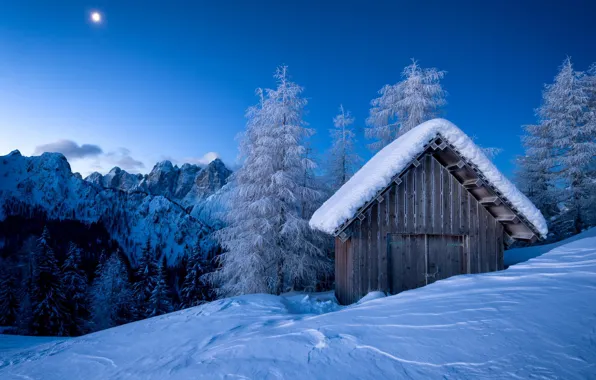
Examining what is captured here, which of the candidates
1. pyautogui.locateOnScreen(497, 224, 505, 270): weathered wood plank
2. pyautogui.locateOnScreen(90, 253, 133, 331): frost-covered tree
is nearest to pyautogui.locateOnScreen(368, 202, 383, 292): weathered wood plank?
pyautogui.locateOnScreen(497, 224, 505, 270): weathered wood plank

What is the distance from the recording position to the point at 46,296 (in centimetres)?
1881

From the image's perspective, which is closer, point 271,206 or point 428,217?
point 428,217

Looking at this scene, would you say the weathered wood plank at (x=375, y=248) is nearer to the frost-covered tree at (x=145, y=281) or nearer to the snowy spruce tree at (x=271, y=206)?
the snowy spruce tree at (x=271, y=206)

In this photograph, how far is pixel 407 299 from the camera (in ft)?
13.7

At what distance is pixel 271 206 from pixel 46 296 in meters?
18.6

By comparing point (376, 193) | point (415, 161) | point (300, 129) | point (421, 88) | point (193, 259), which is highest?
point (421, 88)

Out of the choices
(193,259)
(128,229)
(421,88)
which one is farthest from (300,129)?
(128,229)

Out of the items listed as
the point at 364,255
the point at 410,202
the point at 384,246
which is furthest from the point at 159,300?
the point at 410,202

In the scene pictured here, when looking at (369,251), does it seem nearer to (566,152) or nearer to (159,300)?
(566,152)

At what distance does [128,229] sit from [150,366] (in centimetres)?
8040

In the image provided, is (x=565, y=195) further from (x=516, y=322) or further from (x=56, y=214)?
(x=56, y=214)

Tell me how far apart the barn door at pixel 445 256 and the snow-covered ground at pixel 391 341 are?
8.80 ft

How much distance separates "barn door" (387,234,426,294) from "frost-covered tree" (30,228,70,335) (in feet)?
75.4

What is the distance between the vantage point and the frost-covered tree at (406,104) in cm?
1531
